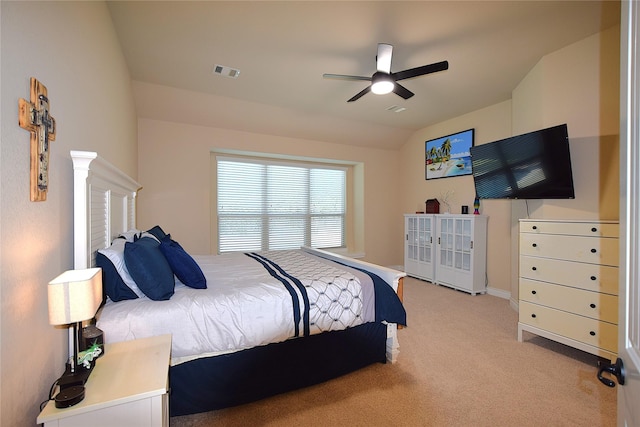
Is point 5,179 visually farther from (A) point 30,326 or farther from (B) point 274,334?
(B) point 274,334

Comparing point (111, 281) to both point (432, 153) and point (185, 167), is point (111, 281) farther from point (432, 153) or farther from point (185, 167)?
point (432, 153)

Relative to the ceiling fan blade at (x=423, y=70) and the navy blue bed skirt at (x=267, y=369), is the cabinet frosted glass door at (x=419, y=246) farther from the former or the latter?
the navy blue bed skirt at (x=267, y=369)

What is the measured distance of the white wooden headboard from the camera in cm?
146

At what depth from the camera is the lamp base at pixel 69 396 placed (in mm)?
968

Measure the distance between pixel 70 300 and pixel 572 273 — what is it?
3310mm

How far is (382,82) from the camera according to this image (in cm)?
270

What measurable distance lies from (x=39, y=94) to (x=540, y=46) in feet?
12.7

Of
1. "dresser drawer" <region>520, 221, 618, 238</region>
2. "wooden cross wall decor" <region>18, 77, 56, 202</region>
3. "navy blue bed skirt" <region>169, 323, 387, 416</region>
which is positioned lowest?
"navy blue bed skirt" <region>169, 323, 387, 416</region>

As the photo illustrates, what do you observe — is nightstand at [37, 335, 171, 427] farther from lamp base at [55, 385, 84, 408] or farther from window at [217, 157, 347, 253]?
window at [217, 157, 347, 253]

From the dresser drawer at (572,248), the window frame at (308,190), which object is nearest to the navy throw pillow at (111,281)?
the window frame at (308,190)

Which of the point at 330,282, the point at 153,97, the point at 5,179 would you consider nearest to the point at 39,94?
the point at 5,179

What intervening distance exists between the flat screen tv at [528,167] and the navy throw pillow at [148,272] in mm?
3447

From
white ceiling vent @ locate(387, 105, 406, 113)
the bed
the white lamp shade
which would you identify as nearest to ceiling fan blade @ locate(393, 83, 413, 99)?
white ceiling vent @ locate(387, 105, 406, 113)

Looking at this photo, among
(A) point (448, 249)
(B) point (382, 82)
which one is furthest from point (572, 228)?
(A) point (448, 249)
